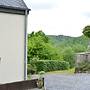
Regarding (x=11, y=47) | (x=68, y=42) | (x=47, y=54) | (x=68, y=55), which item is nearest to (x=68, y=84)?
(x=11, y=47)

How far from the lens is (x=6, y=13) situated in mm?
15531

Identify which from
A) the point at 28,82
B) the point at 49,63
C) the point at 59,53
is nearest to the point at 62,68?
the point at 49,63

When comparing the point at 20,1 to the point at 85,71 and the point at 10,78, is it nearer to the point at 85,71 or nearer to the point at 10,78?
the point at 10,78

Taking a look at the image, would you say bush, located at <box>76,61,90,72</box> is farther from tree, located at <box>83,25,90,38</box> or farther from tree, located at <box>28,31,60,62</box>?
tree, located at <box>28,31,60,62</box>

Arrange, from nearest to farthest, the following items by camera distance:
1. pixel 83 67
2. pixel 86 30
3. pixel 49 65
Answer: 1. pixel 83 67
2. pixel 49 65
3. pixel 86 30

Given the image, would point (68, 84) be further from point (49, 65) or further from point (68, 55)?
point (68, 55)

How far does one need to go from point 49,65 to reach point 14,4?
14.2 meters

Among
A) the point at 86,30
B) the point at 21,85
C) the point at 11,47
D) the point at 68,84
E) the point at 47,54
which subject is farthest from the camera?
the point at 47,54

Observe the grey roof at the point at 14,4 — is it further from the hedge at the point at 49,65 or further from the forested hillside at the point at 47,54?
the hedge at the point at 49,65

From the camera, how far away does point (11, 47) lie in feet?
51.8

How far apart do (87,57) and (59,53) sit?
7602 mm

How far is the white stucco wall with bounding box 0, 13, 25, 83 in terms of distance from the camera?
1541 centimetres

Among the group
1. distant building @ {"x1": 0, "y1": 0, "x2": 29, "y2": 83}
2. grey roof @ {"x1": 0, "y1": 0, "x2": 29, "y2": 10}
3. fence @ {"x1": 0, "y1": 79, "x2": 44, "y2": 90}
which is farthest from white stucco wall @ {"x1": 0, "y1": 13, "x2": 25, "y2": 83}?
fence @ {"x1": 0, "y1": 79, "x2": 44, "y2": 90}

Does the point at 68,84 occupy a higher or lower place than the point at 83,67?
lower
